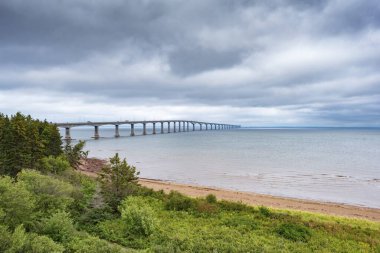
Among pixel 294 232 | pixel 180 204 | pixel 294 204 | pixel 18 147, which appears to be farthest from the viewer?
pixel 18 147

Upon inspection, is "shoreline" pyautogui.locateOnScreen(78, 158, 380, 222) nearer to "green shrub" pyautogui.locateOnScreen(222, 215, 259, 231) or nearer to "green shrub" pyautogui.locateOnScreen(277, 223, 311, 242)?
"green shrub" pyautogui.locateOnScreen(222, 215, 259, 231)

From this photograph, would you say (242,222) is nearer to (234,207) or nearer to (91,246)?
(234,207)

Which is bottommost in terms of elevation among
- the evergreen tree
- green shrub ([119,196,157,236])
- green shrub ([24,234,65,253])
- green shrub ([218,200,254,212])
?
green shrub ([218,200,254,212])

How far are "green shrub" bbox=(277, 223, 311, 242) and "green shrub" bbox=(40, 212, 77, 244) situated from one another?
12.2m

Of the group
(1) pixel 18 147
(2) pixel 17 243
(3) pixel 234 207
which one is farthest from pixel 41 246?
(1) pixel 18 147

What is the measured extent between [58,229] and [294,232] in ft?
44.4

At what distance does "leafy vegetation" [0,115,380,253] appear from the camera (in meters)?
15.1

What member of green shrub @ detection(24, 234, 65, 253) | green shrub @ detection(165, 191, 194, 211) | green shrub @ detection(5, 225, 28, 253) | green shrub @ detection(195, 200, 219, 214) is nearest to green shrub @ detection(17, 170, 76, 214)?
green shrub @ detection(24, 234, 65, 253)

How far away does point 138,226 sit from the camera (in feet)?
59.5

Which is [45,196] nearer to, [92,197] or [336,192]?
[92,197]

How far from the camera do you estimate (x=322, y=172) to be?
54844 millimetres

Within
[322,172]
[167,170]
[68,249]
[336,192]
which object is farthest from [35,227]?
[322,172]

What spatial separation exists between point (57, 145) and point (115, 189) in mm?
27939

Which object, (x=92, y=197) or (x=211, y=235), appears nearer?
(x=211, y=235)
